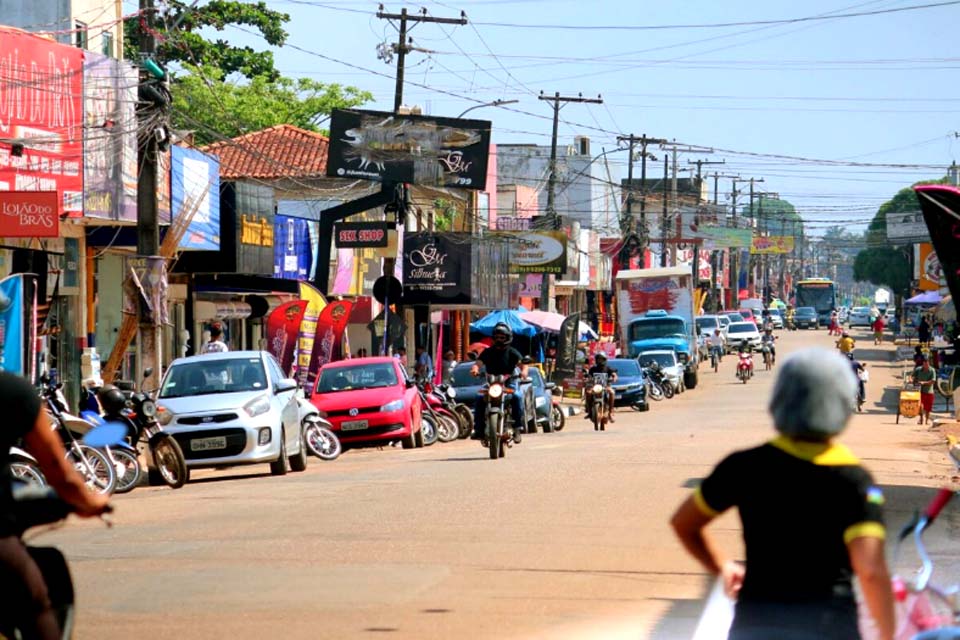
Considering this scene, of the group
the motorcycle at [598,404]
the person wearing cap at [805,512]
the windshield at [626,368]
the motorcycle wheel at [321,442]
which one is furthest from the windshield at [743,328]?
the person wearing cap at [805,512]

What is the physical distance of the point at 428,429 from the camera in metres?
31.3

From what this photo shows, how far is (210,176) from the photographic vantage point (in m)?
37.6

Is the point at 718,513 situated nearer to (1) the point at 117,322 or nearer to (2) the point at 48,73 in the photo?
(2) the point at 48,73

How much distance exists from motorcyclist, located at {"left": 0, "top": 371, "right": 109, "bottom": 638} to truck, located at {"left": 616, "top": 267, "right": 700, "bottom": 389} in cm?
5710

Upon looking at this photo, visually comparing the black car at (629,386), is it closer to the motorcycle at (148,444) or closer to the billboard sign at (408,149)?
the billboard sign at (408,149)

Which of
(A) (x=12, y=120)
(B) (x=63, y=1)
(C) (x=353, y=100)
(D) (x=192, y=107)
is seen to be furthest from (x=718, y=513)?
(C) (x=353, y=100)

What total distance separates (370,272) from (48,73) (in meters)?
25.4

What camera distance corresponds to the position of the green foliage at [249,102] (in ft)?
257

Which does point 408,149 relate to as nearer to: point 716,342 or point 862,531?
point 716,342

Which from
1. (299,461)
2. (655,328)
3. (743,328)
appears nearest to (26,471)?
(299,461)

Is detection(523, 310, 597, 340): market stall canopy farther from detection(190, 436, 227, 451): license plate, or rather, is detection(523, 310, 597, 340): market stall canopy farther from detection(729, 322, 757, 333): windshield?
detection(190, 436, 227, 451): license plate

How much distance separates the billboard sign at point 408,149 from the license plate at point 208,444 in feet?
95.1

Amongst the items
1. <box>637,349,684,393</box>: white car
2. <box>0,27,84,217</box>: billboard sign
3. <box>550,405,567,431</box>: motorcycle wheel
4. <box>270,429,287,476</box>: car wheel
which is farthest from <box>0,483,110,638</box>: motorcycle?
<box>637,349,684,393</box>: white car

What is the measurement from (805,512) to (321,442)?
2159cm
